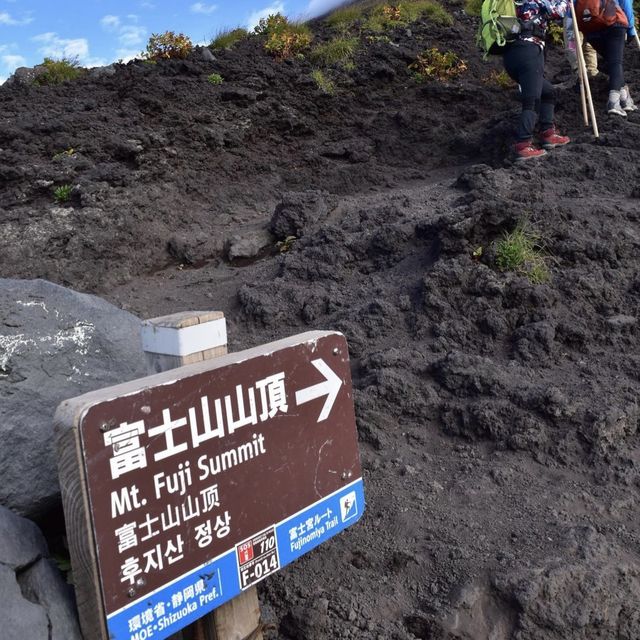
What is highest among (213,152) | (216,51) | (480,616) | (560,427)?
(216,51)

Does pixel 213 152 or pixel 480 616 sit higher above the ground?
pixel 213 152

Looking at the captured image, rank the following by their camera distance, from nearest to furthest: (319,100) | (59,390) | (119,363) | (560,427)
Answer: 1. (59,390)
2. (119,363)
3. (560,427)
4. (319,100)

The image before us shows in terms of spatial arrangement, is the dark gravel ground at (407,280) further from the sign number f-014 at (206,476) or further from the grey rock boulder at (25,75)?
the sign number f-014 at (206,476)

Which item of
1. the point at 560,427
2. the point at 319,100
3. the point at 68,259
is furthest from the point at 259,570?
the point at 319,100

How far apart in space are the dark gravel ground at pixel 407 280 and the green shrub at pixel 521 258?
0.11m

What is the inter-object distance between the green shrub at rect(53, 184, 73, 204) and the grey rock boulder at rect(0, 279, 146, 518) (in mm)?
4188

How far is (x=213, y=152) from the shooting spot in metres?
8.89

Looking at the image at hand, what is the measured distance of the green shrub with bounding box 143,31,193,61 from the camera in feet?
36.4

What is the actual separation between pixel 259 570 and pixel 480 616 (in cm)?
97

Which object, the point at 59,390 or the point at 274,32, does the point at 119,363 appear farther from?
the point at 274,32

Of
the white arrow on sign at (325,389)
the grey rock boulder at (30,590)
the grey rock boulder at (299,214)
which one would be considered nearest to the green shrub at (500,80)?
the grey rock boulder at (299,214)

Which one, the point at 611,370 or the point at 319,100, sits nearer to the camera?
the point at 611,370

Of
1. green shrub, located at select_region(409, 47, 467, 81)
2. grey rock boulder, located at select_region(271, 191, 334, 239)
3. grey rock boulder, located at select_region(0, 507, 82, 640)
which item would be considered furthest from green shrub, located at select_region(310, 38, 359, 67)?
grey rock boulder, located at select_region(0, 507, 82, 640)

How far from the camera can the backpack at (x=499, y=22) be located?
680 cm
